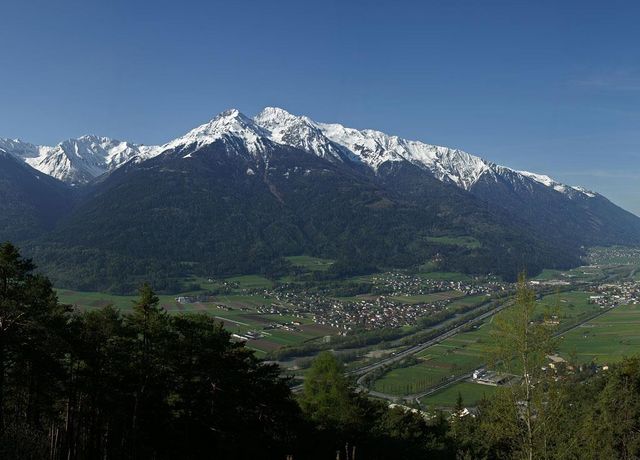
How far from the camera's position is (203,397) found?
24.0 meters

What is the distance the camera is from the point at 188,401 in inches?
917

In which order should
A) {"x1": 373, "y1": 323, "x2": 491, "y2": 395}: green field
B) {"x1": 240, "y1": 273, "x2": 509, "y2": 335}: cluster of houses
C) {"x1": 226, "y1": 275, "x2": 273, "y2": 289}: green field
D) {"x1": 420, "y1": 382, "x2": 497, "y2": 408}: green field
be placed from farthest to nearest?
{"x1": 226, "y1": 275, "x2": 273, "y2": 289}: green field → {"x1": 240, "y1": 273, "x2": 509, "y2": 335}: cluster of houses → {"x1": 373, "y1": 323, "x2": 491, "y2": 395}: green field → {"x1": 420, "y1": 382, "x2": 497, "y2": 408}: green field

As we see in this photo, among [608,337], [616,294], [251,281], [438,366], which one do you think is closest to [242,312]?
[438,366]

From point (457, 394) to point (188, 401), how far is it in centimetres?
5337

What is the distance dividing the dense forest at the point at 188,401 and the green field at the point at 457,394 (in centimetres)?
3456

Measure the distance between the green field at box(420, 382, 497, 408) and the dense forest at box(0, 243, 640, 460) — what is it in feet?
113

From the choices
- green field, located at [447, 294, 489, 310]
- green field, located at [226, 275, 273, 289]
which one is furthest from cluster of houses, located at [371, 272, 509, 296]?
green field, located at [226, 275, 273, 289]

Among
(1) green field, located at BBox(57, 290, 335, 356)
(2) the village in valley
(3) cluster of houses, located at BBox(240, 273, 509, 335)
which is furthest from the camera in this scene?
(3) cluster of houses, located at BBox(240, 273, 509, 335)

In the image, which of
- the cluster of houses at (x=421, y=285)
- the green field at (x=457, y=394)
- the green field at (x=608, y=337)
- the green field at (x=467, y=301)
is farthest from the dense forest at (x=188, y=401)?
the cluster of houses at (x=421, y=285)

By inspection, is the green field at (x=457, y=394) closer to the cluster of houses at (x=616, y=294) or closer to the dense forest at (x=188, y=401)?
the dense forest at (x=188, y=401)

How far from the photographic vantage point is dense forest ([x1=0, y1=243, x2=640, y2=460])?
15.0m

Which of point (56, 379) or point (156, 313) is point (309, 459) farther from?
point (56, 379)

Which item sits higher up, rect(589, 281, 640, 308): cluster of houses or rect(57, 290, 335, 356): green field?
rect(589, 281, 640, 308): cluster of houses

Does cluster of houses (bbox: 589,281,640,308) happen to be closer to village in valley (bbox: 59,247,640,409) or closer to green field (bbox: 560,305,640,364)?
village in valley (bbox: 59,247,640,409)
